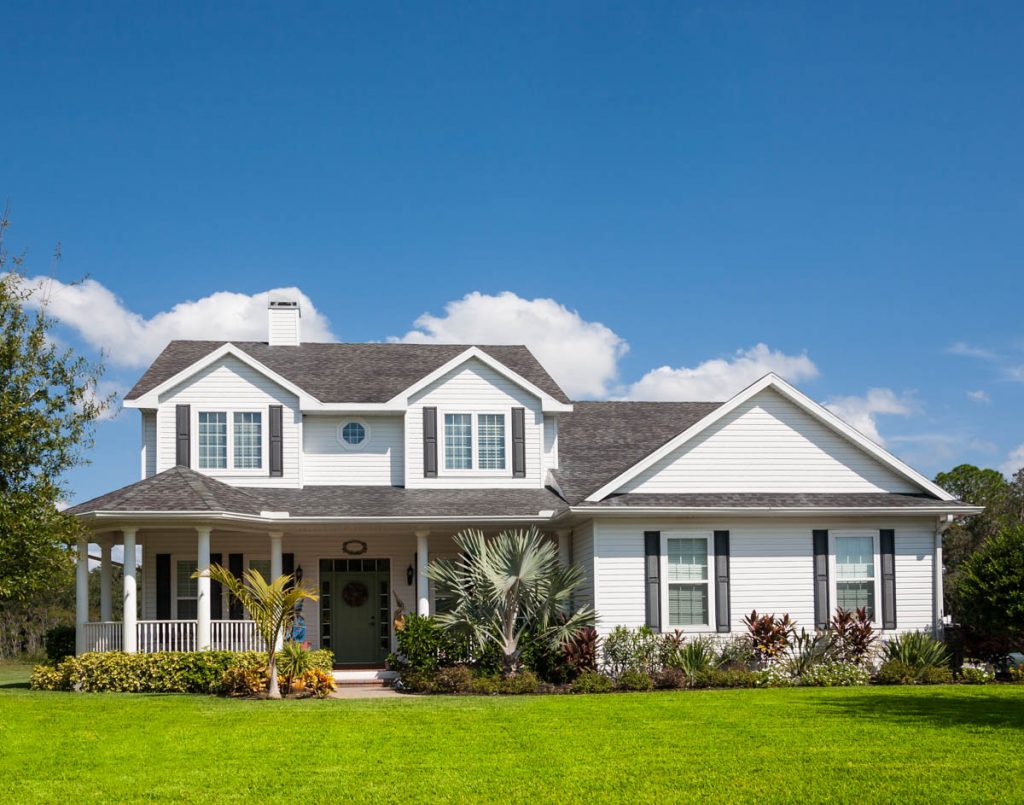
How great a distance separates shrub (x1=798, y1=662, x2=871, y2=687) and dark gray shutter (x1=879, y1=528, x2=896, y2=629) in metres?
1.35

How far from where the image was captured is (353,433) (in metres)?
25.2

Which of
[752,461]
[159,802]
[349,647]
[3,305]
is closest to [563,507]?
[752,461]

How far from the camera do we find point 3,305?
20000 millimetres

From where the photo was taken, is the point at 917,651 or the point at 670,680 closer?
the point at 670,680

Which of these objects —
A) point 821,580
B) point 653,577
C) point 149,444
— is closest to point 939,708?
point 821,580

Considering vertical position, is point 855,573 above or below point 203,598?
above

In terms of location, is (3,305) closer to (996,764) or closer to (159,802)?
(159,802)

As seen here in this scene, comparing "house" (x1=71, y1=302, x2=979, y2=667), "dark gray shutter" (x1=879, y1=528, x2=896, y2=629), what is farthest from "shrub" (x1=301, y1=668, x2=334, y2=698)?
"dark gray shutter" (x1=879, y1=528, x2=896, y2=629)

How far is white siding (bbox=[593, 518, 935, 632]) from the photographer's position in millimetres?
21234

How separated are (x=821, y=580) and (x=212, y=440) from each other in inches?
491

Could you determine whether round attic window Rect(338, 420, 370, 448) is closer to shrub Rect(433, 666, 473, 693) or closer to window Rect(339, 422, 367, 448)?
window Rect(339, 422, 367, 448)

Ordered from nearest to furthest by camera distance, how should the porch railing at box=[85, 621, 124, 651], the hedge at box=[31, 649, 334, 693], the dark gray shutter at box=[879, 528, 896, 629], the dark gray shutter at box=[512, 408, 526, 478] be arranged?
the hedge at box=[31, 649, 334, 693]
the porch railing at box=[85, 621, 124, 651]
the dark gray shutter at box=[879, 528, 896, 629]
the dark gray shutter at box=[512, 408, 526, 478]

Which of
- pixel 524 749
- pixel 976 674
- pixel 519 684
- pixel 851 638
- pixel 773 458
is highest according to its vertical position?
pixel 773 458

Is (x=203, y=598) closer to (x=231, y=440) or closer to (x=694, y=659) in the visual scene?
(x=231, y=440)
